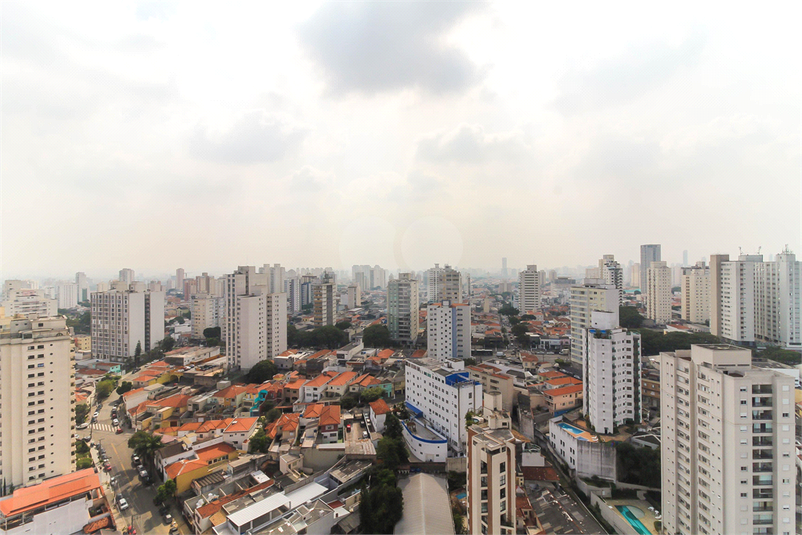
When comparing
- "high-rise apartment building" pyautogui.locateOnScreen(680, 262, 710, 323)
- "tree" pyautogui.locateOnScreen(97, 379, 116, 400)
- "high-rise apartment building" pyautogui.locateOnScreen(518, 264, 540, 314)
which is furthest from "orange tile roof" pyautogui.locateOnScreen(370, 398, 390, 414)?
"high-rise apartment building" pyautogui.locateOnScreen(680, 262, 710, 323)

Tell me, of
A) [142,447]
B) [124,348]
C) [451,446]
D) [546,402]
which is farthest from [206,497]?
[124,348]

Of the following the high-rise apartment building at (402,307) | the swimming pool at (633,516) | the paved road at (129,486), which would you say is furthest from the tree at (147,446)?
the high-rise apartment building at (402,307)

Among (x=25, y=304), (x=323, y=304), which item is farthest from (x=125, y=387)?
(x=323, y=304)

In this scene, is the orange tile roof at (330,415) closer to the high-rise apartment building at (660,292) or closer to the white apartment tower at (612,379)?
the white apartment tower at (612,379)

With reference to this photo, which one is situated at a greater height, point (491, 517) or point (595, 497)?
point (491, 517)

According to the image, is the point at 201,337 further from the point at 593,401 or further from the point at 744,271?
the point at 744,271

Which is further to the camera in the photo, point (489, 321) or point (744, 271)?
point (489, 321)
